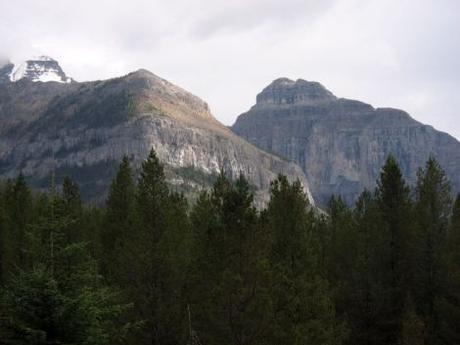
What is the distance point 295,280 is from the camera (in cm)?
3041

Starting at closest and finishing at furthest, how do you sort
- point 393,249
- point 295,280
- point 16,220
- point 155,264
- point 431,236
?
point 295,280
point 155,264
point 393,249
point 431,236
point 16,220

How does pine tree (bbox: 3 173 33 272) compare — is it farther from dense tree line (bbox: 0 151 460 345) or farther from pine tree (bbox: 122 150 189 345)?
pine tree (bbox: 122 150 189 345)

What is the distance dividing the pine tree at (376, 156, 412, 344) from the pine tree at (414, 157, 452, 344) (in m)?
0.94


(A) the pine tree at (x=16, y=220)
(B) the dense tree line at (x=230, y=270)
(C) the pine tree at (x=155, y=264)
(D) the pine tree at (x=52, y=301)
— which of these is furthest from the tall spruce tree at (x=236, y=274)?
(A) the pine tree at (x=16, y=220)

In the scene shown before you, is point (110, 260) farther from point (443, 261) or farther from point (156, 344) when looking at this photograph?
point (443, 261)

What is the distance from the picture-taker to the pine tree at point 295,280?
93.4 ft

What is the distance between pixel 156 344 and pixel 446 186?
24.5 meters

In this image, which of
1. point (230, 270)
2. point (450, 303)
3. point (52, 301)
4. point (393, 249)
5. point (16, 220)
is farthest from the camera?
point (16, 220)

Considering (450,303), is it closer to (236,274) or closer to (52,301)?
(236,274)

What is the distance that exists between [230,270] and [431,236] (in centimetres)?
2131

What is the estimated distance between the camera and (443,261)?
39.7m

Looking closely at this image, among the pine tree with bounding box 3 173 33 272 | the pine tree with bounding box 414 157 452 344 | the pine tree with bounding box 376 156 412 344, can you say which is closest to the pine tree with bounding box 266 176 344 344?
the pine tree with bounding box 376 156 412 344

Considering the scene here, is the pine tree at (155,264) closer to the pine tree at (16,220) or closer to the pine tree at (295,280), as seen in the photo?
the pine tree at (295,280)

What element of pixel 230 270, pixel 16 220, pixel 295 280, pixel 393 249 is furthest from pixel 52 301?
pixel 16 220
